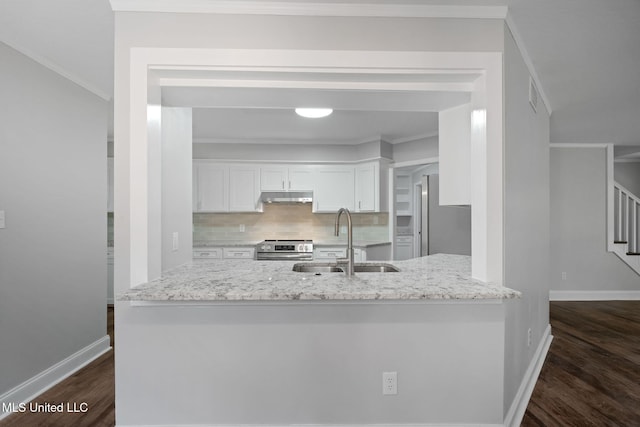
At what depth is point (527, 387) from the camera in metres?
2.30

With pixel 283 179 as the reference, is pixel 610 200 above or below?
below

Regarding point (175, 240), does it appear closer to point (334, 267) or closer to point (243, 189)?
point (334, 267)

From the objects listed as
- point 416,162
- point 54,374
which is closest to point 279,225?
point 416,162

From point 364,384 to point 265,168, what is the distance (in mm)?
3945

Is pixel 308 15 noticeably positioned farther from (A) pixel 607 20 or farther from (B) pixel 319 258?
(B) pixel 319 258

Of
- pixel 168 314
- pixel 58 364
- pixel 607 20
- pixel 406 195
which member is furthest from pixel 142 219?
pixel 406 195

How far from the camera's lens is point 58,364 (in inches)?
99.7

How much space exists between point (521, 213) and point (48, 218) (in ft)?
11.4

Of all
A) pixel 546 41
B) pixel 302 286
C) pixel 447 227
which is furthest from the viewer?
pixel 447 227

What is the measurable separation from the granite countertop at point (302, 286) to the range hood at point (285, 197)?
2957 millimetres

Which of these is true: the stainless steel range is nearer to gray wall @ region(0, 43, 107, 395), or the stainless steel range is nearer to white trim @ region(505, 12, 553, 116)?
gray wall @ region(0, 43, 107, 395)

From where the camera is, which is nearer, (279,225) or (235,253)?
(235,253)

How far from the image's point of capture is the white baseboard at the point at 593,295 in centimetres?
485

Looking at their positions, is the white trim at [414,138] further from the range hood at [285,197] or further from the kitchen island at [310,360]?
the kitchen island at [310,360]
